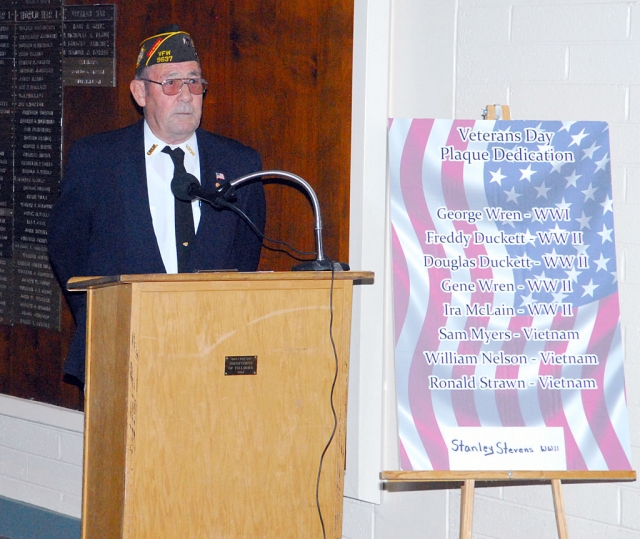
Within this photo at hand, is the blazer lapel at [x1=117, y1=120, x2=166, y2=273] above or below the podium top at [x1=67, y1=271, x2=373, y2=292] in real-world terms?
above

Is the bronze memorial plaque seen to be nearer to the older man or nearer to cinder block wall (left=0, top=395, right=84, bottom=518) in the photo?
the older man

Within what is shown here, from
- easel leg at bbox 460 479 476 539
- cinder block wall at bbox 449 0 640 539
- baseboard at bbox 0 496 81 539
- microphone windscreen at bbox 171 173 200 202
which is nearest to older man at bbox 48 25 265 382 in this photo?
microphone windscreen at bbox 171 173 200 202

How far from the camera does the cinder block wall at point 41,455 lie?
13.3ft

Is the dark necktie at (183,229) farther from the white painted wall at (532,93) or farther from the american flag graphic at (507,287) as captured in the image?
the american flag graphic at (507,287)

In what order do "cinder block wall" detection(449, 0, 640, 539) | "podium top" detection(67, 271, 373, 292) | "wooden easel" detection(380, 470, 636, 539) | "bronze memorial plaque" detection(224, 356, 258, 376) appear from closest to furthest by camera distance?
"podium top" detection(67, 271, 373, 292) → "bronze memorial plaque" detection(224, 356, 258, 376) → "wooden easel" detection(380, 470, 636, 539) → "cinder block wall" detection(449, 0, 640, 539)

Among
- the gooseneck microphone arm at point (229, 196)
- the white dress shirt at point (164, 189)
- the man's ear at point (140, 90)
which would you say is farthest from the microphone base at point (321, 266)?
the man's ear at point (140, 90)

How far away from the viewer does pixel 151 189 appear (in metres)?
3.14

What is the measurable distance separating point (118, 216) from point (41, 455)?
Result: 1581 millimetres

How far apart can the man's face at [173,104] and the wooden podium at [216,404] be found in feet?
2.75

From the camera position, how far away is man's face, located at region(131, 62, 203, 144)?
3.10m

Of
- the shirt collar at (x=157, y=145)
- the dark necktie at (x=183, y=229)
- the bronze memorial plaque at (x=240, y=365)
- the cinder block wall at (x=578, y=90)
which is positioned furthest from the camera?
the shirt collar at (x=157, y=145)

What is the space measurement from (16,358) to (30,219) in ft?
2.09

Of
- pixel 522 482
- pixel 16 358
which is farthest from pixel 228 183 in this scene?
pixel 16 358

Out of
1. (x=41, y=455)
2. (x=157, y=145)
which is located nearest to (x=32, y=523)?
(x=41, y=455)
